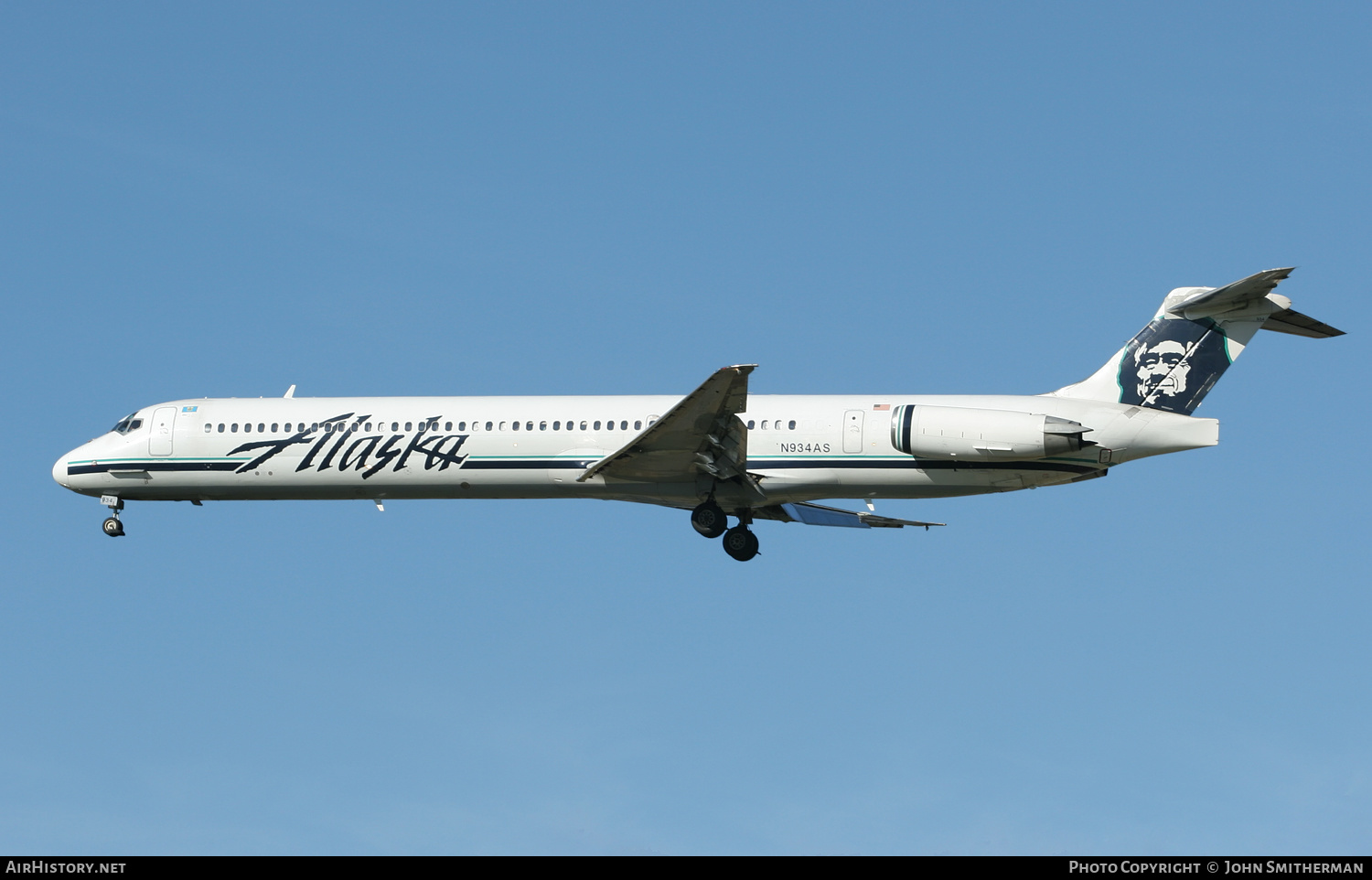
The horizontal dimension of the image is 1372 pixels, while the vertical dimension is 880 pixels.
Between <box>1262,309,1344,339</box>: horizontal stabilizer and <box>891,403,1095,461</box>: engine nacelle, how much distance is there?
3.74 m

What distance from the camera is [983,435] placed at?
26750 mm

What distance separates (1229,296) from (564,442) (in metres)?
12.1

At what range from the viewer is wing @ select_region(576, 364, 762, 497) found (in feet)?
87.1

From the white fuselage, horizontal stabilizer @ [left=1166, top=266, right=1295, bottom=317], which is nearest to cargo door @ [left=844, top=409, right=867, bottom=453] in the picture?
the white fuselage

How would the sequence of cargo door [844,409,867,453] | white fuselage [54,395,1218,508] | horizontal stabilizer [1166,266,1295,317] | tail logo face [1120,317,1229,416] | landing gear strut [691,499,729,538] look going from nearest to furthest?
horizontal stabilizer [1166,266,1295,317]
tail logo face [1120,317,1229,416]
white fuselage [54,395,1218,508]
cargo door [844,409,867,453]
landing gear strut [691,499,729,538]

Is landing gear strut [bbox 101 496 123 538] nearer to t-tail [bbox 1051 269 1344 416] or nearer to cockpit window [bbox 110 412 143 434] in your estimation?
cockpit window [bbox 110 412 143 434]

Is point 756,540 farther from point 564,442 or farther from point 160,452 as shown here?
point 160,452

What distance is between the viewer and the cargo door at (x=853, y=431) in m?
27.9

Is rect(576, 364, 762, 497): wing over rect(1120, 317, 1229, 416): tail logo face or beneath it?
beneath

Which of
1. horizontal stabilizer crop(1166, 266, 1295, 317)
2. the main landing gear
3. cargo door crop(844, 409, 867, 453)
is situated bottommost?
the main landing gear

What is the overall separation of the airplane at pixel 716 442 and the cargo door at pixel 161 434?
0.05 metres
